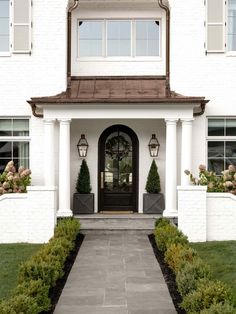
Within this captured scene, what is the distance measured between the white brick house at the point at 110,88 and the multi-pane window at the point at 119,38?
0.92 ft

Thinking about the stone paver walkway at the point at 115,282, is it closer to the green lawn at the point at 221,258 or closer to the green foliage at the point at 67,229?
the green foliage at the point at 67,229

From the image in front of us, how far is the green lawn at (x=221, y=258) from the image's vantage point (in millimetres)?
8273

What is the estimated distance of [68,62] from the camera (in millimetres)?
15031

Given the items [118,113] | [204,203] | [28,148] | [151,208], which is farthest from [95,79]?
[204,203]

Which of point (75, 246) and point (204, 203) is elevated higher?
point (204, 203)

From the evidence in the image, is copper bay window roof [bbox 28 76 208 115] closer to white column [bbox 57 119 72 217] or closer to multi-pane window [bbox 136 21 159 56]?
white column [bbox 57 119 72 217]

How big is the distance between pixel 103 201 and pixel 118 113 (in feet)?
9.49

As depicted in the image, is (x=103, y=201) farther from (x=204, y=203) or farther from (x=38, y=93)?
(x=204, y=203)

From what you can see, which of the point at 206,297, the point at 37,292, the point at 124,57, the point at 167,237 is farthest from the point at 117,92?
the point at 206,297

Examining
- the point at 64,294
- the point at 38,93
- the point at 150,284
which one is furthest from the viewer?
the point at 38,93

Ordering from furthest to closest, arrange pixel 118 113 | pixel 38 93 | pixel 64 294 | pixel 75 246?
pixel 38 93, pixel 118 113, pixel 75 246, pixel 64 294

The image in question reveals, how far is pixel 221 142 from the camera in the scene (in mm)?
14898

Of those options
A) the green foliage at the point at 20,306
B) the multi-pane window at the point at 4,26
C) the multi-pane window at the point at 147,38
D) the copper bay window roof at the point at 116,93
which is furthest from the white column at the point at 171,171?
the green foliage at the point at 20,306

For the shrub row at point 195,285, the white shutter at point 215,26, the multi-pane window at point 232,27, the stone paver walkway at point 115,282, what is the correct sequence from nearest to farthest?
the shrub row at point 195,285
the stone paver walkway at point 115,282
the white shutter at point 215,26
the multi-pane window at point 232,27
